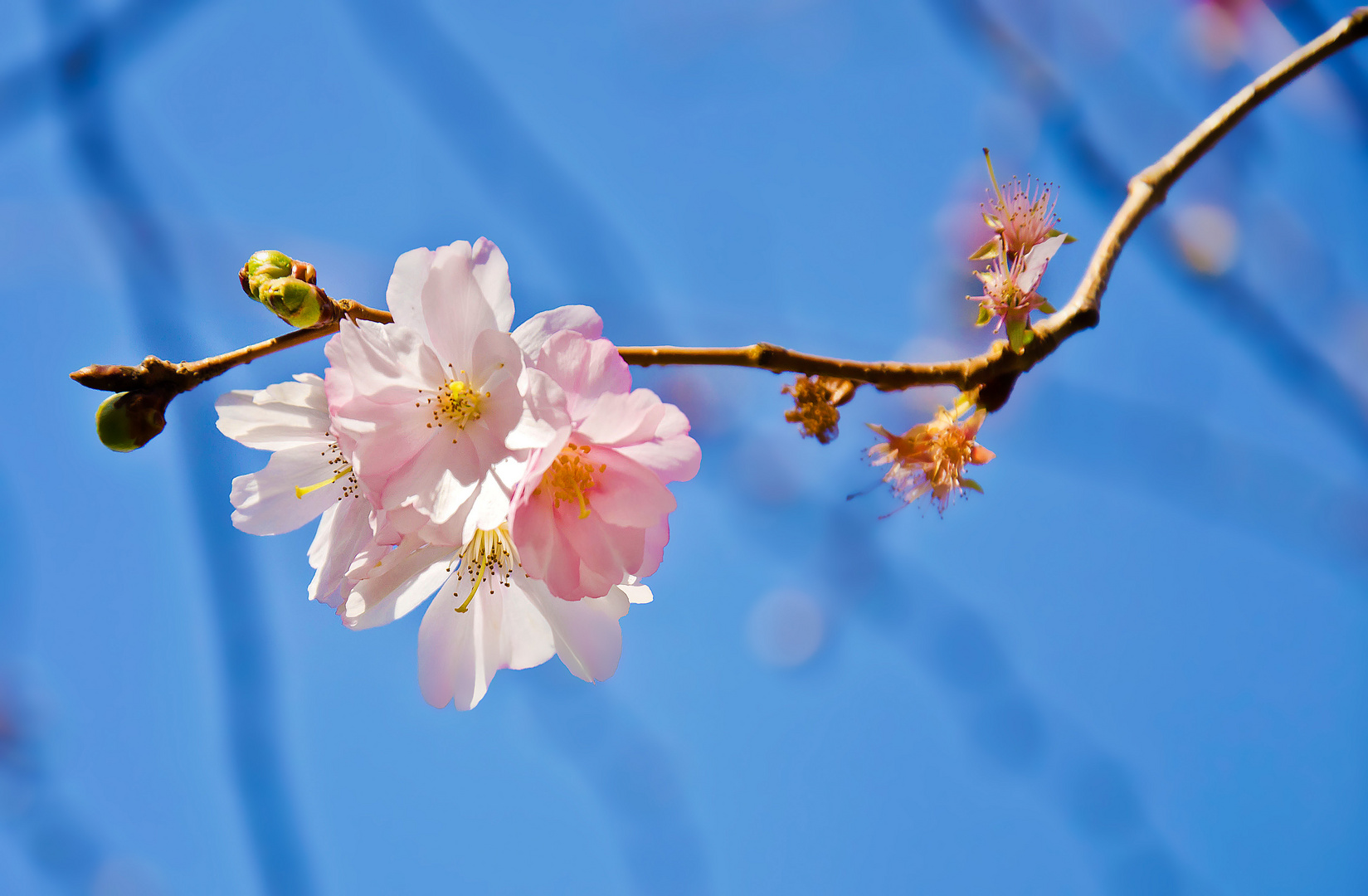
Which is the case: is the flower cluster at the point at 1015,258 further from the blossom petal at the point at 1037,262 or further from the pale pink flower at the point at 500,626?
the pale pink flower at the point at 500,626

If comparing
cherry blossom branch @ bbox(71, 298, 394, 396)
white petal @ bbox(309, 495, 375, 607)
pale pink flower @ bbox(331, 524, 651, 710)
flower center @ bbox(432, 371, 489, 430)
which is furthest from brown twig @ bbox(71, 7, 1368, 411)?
pale pink flower @ bbox(331, 524, 651, 710)

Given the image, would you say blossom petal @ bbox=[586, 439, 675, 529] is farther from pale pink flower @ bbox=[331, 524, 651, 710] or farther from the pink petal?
pale pink flower @ bbox=[331, 524, 651, 710]

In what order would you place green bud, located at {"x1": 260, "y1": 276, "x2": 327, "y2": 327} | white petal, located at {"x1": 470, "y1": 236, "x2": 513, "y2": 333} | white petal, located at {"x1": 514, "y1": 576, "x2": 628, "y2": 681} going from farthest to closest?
white petal, located at {"x1": 514, "y1": 576, "x2": 628, "y2": 681}
white petal, located at {"x1": 470, "y1": 236, "x2": 513, "y2": 333}
green bud, located at {"x1": 260, "y1": 276, "x2": 327, "y2": 327}

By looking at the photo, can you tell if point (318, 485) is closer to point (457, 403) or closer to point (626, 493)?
point (457, 403)

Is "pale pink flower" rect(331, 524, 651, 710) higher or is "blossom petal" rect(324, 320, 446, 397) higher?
"blossom petal" rect(324, 320, 446, 397)

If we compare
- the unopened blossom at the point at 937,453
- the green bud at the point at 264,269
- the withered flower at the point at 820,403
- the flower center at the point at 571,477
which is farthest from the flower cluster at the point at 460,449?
the unopened blossom at the point at 937,453

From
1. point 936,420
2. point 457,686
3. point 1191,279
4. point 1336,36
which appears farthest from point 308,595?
point 1191,279

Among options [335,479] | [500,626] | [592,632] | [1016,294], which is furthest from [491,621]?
[1016,294]
